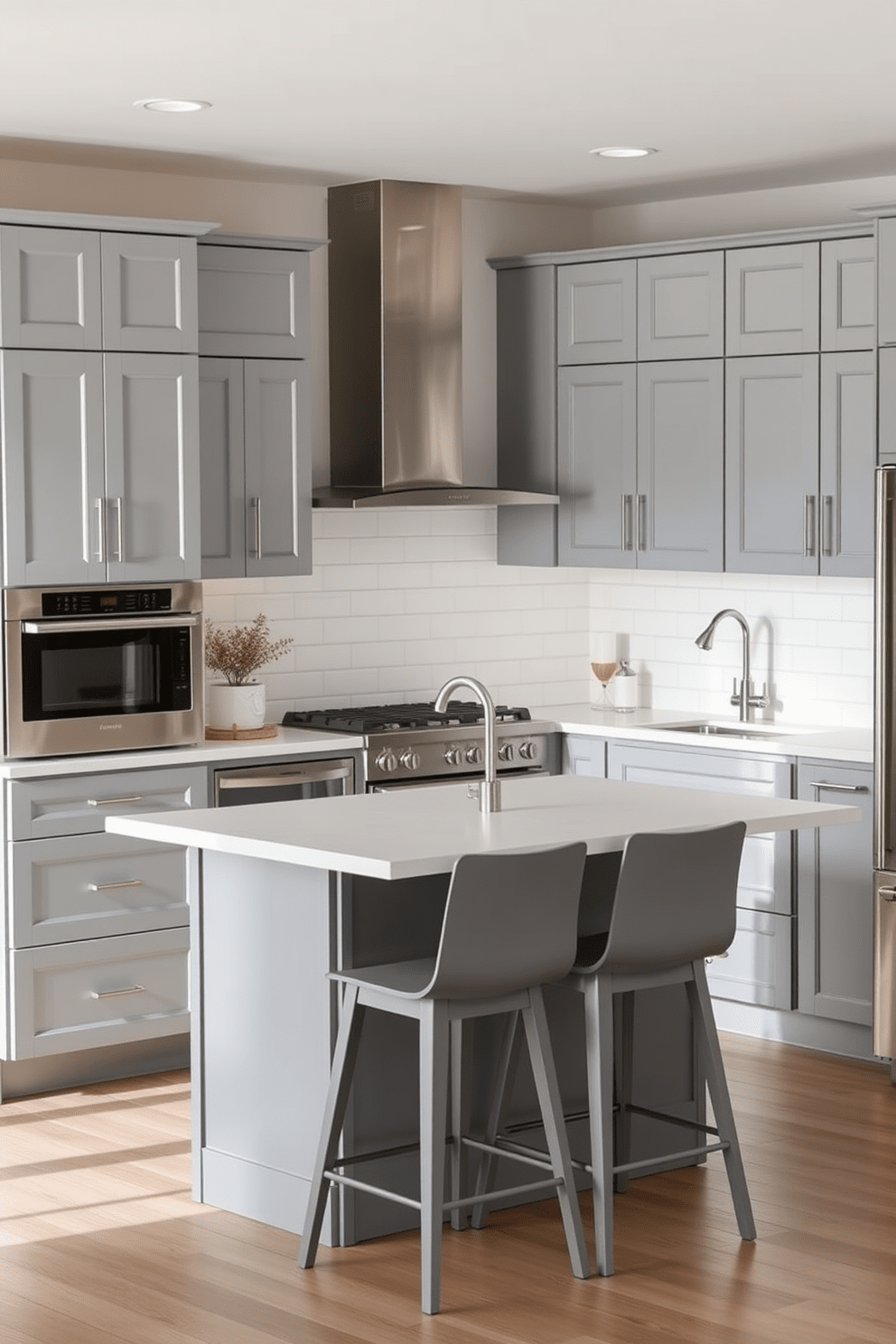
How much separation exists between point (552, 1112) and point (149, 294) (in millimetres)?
2931

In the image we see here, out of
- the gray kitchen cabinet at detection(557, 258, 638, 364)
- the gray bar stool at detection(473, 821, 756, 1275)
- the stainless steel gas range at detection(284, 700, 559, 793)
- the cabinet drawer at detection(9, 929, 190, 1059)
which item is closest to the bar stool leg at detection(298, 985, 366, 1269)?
the gray bar stool at detection(473, 821, 756, 1275)

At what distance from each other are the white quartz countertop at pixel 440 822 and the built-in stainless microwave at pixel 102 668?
1.12 metres

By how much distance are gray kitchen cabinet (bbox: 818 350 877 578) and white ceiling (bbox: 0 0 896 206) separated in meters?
0.70

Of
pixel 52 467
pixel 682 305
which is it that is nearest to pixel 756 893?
pixel 682 305

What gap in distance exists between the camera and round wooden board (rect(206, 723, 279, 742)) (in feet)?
20.7

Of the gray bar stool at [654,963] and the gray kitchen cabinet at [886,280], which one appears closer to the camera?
the gray bar stool at [654,963]

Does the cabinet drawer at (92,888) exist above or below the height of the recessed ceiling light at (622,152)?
below

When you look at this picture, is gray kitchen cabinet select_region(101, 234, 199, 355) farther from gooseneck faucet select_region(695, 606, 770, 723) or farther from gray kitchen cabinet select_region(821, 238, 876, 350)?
gooseneck faucet select_region(695, 606, 770, 723)

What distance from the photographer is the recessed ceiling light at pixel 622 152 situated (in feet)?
20.0

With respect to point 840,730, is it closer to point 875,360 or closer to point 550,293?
point 875,360

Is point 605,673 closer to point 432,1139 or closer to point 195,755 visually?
point 195,755

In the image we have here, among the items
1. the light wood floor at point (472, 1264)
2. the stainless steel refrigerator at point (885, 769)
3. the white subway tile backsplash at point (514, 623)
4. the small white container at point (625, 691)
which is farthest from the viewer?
the small white container at point (625, 691)

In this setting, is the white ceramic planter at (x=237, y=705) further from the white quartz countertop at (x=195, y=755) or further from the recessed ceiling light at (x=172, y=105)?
the recessed ceiling light at (x=172, y=105)

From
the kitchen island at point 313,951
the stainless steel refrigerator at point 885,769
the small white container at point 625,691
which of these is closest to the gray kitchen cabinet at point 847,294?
the stainless steel refrigerator at point 885,769
